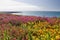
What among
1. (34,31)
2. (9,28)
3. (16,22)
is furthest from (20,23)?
(34,31)

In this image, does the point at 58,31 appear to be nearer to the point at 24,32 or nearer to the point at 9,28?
the point at 24,32

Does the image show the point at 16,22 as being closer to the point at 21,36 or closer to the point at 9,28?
the point at 9,28

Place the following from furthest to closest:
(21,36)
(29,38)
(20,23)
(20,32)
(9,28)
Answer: (20,23) → (9,28) → (20,32) → (21,36) → (29,38)

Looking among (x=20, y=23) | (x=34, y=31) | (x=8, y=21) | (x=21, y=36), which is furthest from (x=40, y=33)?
(x=8, y=21)

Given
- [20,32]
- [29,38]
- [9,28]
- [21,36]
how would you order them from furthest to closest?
[9,28], [20,32], [21,36], [29,38]

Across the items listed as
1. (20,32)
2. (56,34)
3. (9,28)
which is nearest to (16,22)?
(9,28)

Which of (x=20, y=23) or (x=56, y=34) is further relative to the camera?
(x=20, y=23)

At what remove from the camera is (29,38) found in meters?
8.52

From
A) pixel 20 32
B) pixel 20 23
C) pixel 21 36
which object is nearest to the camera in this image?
pixel 21 36

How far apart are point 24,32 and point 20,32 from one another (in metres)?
0.26

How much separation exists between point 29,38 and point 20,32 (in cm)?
138

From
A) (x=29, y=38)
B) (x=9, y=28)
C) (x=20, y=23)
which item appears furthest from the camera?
(x=20, y=23)

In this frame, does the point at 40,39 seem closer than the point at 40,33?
Yes

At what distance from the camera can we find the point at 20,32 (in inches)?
387
